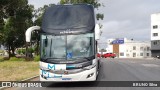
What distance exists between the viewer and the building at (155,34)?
111 m

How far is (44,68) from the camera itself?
652 inches

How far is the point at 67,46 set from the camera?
658 inches

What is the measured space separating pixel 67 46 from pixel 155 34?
100465 millimetres

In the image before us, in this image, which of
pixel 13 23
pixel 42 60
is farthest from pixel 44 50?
pixel 13 23

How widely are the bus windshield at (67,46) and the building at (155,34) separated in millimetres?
96446

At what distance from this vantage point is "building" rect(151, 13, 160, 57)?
111 metres

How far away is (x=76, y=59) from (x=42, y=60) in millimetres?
1635

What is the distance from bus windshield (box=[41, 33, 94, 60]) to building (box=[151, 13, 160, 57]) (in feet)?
316

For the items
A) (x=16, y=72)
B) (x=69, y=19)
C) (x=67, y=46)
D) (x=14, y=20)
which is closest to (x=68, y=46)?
(x=67, y=46)

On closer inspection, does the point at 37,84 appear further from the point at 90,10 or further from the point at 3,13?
the point at 3,13

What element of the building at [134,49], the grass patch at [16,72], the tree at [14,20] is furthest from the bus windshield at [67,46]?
the building at [134,49]

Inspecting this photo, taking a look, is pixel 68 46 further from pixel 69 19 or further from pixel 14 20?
pixel 14 20

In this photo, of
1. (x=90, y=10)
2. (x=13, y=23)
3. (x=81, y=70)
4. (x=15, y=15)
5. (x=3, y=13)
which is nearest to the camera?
(x=81, y=70)

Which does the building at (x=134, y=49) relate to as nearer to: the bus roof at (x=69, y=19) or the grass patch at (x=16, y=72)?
the grass patch at (x=16, y=72)
